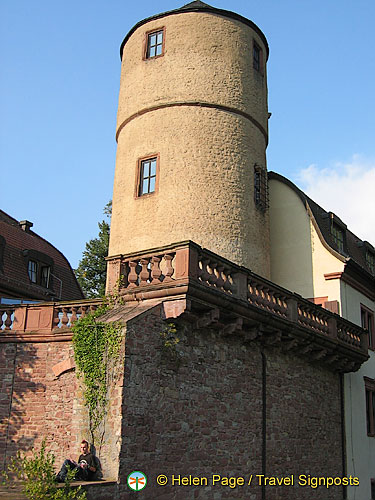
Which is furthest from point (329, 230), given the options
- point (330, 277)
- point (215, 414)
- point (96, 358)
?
point (96, 358)

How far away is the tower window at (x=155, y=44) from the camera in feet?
63.8

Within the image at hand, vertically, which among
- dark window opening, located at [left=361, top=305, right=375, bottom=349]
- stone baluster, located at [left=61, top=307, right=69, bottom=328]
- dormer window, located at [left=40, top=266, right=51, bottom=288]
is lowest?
stone baluster, located at [left=61, top=307, right=69, bottom=328]

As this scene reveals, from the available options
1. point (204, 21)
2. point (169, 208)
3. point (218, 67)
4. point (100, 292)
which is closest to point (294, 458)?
point (169, 208)

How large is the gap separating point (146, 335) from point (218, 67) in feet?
33.2

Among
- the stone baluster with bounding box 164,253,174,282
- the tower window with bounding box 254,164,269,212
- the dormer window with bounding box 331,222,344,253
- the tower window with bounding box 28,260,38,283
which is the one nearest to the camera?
the stone baluster with bounding box 164,253,174,282

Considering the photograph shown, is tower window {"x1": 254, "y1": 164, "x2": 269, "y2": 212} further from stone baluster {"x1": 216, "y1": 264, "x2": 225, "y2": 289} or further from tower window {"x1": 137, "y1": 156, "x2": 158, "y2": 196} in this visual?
stone baluster {"x1": 216, "y1": 264, "x2": 225, "y2": 289}

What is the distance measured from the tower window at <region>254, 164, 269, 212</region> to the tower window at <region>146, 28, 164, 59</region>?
483 centimetres

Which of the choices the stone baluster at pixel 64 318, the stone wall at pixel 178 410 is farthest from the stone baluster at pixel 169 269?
the stone baluster at pixel 64 318

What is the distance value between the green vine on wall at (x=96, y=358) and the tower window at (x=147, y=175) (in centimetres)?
610

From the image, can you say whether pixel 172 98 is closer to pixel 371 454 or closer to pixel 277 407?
pixel 277 407

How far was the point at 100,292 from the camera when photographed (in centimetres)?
3650

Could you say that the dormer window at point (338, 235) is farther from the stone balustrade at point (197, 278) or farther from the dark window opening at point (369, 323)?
the stone balustrade at point (197, 278)

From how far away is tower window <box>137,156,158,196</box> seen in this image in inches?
712

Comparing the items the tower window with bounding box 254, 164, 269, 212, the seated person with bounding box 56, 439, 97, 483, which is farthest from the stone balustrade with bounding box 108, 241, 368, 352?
the tower window with bounding box 254, 164, 269, 212
